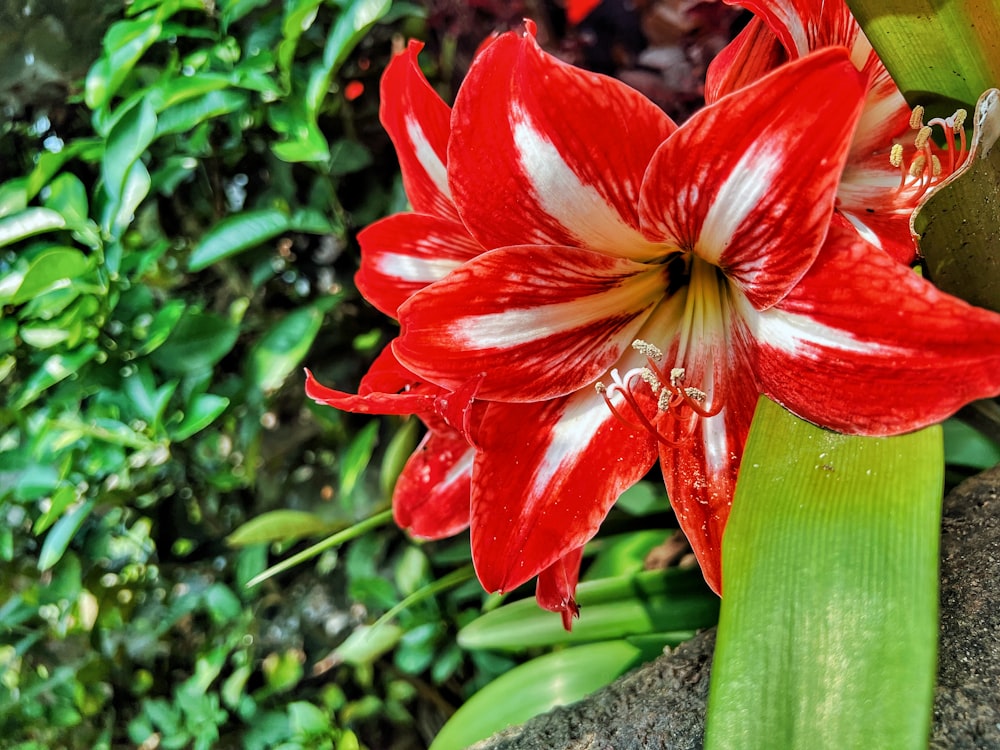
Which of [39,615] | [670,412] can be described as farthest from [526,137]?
[39,615]

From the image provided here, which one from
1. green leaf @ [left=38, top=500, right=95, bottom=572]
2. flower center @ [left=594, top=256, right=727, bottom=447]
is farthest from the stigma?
green leaf @ [left=38, top=500, right=95, bottom=572]

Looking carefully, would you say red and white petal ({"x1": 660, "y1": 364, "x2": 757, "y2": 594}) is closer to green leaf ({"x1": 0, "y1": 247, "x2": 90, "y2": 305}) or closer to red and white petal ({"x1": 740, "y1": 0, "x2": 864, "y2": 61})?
red and white petal ({"x1": 740, "y1": 0, "x2": 864, "y2": 61})

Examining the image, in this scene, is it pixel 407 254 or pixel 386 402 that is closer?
pixel 386 402

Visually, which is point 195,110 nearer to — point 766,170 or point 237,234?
point 237,234

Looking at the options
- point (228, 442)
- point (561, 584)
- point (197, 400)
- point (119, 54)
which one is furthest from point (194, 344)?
point (561, 584)

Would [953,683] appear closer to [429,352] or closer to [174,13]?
Result: [429,352]

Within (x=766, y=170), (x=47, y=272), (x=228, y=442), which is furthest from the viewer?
(x=228, y=442)

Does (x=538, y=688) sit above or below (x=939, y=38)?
below
